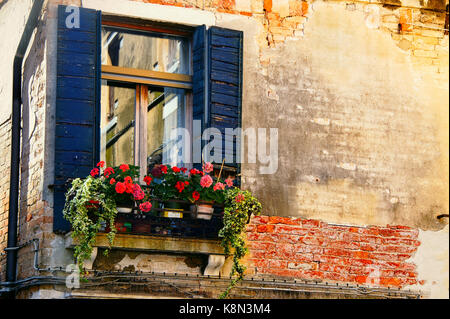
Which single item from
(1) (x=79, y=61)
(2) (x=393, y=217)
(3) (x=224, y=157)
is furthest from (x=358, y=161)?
(1) (x=79, y=61)

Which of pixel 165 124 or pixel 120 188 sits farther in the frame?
pixel 165 124

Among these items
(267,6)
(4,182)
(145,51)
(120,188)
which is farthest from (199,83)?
(4,182)

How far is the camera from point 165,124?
10992 mm

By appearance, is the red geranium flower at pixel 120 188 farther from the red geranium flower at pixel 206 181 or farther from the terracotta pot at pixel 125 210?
the red geranium flower at pixel 206 181

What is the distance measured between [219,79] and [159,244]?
1.74 metres

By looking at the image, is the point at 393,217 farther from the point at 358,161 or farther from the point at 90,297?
the point at 90,297

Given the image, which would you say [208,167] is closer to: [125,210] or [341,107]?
[125,210]

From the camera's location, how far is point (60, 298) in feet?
32.5

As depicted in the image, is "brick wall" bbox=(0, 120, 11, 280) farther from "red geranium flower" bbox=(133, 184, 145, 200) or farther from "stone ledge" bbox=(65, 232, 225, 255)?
"red geranium flower" bbox=(133, 184, 145, 200)

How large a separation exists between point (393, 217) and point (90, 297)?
3.14 meters

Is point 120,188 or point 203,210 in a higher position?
point 120,188

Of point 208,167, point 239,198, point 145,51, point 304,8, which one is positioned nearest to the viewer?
point 239,198

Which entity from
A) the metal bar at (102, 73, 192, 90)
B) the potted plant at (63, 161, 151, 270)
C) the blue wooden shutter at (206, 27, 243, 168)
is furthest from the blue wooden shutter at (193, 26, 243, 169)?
the potted plant at (63, 161, 151, 270)

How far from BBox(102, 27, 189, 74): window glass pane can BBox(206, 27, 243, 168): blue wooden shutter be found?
380mm
